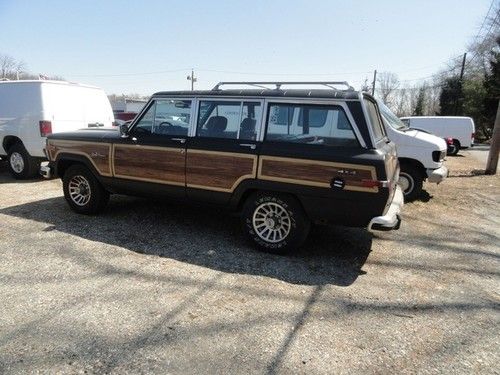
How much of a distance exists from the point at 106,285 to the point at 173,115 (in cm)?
243

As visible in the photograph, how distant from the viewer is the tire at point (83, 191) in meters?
5.92

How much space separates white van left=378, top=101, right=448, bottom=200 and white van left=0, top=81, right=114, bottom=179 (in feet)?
21.0

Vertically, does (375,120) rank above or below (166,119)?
above

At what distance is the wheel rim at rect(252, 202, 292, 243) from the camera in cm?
473

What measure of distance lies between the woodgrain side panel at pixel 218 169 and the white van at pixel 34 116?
187 inches

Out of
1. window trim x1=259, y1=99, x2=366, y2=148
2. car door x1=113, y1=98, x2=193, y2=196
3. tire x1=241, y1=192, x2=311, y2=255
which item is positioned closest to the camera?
window trim x1=259, y1=99, x2=366, y2=148

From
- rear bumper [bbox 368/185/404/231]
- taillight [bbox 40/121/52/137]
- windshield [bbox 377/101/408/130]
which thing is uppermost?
windshield [bbox 377/101/408/130]

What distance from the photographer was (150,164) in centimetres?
536

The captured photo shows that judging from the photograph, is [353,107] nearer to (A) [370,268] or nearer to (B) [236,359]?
(A) [370,268]

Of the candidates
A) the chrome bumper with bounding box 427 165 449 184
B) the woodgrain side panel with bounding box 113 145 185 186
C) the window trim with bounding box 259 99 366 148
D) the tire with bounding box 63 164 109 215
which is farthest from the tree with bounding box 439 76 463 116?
the tire with bounding box 63 164 109 215

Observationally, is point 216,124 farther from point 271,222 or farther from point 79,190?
point 79,190

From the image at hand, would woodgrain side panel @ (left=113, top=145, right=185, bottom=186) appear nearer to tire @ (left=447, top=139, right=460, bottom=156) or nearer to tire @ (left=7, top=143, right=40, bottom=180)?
tire @ (left=7, top=143, right=40, bottom=180)

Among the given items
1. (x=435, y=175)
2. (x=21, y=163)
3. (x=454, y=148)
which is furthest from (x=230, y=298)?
(x=454, y=148)

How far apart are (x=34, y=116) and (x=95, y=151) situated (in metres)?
3.64
